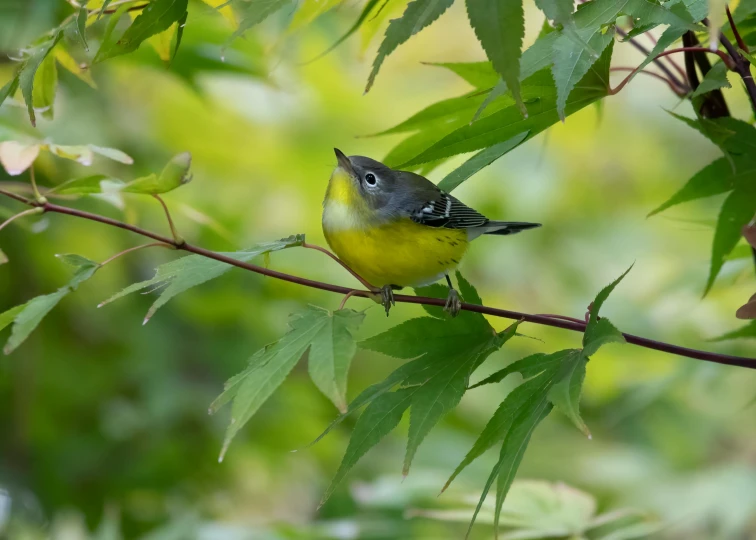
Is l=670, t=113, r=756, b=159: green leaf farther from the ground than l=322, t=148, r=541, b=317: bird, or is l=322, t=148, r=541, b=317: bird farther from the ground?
l=670, t=113, r=756, b=159: green leaf

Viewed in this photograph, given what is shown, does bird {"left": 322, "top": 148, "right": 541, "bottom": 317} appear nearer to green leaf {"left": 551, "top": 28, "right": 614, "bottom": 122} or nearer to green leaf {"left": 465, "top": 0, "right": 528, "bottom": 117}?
green leaf {"left": 551, "top": 28, "right": 614, "bottom": 122}

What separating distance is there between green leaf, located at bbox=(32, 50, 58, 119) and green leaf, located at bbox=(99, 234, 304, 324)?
0.44 metres

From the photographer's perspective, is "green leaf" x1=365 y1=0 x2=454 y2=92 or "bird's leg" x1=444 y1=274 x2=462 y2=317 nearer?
"green leaf" x1=365 y1=0 x2=454 y2=92

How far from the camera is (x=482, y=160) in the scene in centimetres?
117

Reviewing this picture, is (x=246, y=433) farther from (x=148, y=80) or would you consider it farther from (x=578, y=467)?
(x=148, y=80)

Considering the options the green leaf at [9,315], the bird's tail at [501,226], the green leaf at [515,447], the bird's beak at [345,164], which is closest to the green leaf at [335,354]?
the green leaf at [515,447]

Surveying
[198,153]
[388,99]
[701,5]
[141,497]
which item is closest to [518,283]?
[388,99]

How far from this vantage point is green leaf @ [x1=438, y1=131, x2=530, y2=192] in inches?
44.4

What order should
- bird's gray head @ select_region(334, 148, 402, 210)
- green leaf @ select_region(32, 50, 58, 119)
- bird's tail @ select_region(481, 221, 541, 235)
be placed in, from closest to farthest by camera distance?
green leaf @ select_region(32, 50, 58, 119), bird's gray head @ select_region(334, 148, 402, 210), bird's tail @ select_region(481, 221, 541, 235)

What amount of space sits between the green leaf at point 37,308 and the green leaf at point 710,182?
0.89 meters

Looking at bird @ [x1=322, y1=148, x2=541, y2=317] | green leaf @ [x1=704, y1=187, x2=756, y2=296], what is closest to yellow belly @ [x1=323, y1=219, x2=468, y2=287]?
bird @ [x1=322, y1=148, x2=541, y2=317]

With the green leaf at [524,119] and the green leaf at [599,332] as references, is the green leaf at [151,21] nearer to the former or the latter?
the green leaf at [524,119]

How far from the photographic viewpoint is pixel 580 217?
450 centimetres

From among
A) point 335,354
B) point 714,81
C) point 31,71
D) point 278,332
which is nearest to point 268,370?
point 335,354
